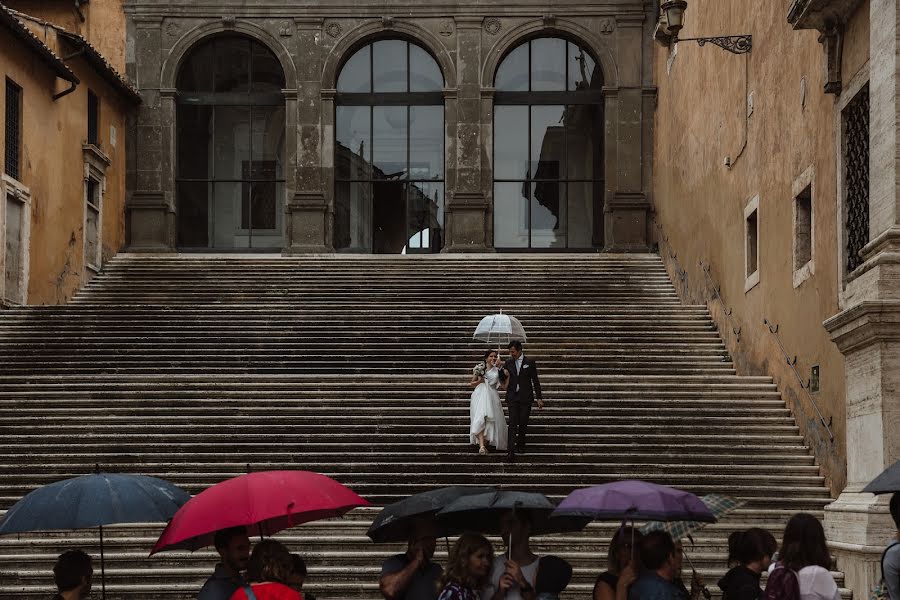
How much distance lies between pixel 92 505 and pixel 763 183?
520 inches

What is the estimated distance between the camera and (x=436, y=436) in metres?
18.0

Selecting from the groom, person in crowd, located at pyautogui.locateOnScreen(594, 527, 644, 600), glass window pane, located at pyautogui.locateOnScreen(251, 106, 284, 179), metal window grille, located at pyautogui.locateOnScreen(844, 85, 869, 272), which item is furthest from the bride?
glass window pane, located at pyautogui.locateOnScreen(251, 106, 284, 179)

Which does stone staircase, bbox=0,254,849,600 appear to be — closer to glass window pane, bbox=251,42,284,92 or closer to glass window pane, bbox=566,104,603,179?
glass window pane, bbox=566,104,603,179

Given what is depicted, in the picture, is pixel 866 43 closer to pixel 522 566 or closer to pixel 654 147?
pixel 522 566

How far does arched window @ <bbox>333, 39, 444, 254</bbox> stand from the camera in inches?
1293

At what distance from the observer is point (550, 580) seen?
796cm

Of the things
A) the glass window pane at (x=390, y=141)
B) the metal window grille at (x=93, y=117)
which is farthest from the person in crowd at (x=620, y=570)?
the glass window pane at (x=390, y=141)

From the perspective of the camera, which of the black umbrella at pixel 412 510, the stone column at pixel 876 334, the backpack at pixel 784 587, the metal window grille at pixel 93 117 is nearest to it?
the backpack at pixel 784 587

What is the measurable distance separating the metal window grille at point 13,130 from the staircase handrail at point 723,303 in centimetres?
1117

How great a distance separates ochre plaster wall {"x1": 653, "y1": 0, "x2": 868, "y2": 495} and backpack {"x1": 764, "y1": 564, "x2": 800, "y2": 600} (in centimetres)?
860

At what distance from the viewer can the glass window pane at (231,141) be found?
1308 inches

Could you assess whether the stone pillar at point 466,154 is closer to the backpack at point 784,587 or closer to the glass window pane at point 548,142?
the glass window pane at point 548,142

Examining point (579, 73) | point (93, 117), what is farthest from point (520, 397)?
point (579, 73)

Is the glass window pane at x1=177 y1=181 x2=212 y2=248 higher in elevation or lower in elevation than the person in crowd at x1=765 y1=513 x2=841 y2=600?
higher
